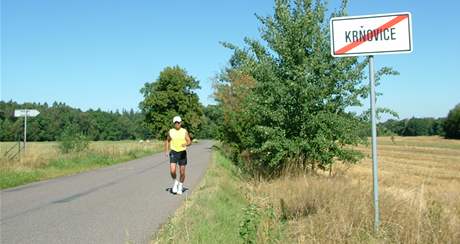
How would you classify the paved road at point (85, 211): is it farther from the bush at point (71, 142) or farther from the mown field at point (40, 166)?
the bush at point (71, 142)

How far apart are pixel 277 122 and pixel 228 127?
393 inches

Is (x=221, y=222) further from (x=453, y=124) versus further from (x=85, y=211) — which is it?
(x=453, y=124)

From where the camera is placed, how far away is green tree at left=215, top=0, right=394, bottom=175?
38.0ft

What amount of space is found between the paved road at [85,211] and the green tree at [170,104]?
54888 millimetres

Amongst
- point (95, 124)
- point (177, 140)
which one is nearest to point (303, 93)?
point (177, 140)

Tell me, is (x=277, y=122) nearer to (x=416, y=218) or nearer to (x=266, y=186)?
(x=266, y=186)

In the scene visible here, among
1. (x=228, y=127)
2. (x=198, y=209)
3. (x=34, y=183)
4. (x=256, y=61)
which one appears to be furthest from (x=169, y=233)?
(x=228, y=127)

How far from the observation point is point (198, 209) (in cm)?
888

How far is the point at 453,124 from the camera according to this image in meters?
107

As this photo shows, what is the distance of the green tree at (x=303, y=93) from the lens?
11.6 m

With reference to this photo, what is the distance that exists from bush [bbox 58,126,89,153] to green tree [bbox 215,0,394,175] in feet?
68.3

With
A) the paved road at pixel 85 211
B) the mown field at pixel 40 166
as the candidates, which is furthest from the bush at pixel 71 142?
the paved road at pixel 85 211

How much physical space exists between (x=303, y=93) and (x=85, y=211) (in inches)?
209

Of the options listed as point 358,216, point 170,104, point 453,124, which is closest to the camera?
point 358,216
